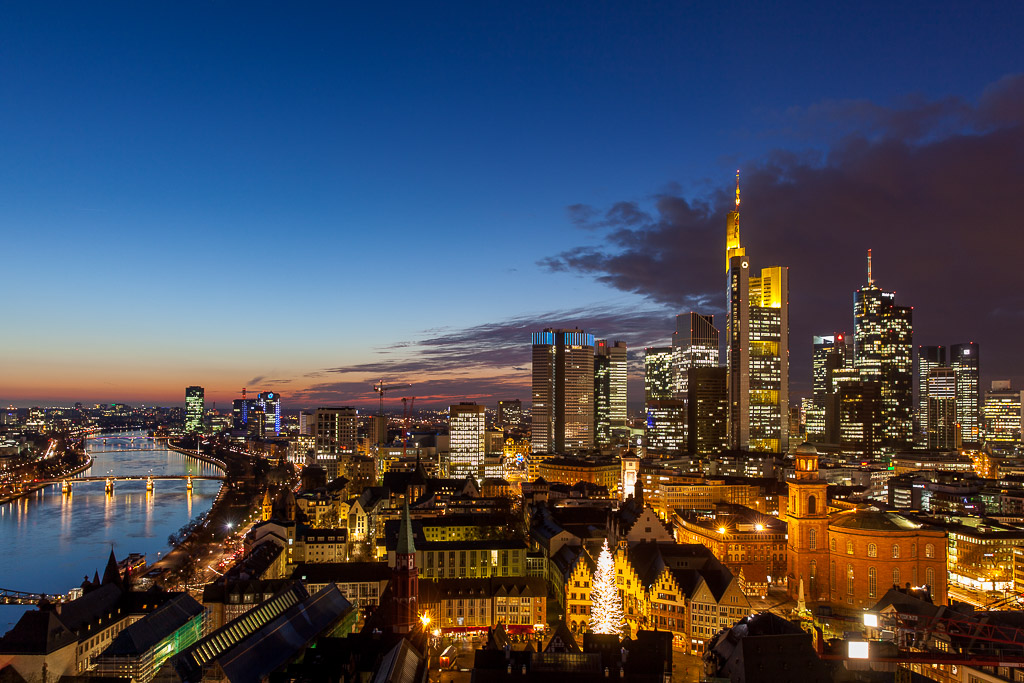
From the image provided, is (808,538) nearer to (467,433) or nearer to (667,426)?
(467,433)

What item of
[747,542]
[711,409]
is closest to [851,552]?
[747,542]

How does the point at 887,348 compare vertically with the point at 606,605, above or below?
above

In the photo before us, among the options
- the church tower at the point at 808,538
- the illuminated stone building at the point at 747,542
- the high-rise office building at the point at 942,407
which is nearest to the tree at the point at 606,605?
the church tower at the point at 808,538

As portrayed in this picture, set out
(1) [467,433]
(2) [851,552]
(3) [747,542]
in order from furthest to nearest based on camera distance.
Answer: (1) [467,433], (3) [747,542], (2) [851,552]

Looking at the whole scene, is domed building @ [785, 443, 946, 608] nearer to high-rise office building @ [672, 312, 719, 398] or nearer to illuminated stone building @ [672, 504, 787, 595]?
illuminated stone building @ [672, 504, 787, 595]

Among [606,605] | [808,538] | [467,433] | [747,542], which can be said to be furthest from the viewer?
[467,433]

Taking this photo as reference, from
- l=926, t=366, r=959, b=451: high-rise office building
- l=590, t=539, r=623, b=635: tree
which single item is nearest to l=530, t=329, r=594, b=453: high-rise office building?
l=926, t=366, r=959, b=451: high-rise office building
